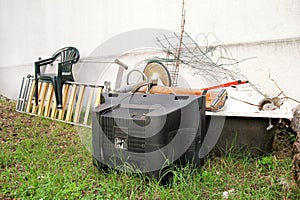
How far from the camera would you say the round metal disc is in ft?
9.39

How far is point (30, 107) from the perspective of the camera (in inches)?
206

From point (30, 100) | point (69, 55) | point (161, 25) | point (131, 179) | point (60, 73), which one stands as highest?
point (161, 25)

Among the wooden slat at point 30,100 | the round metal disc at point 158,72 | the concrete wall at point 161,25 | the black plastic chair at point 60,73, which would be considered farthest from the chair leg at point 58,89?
the round metal disc at point 158,72

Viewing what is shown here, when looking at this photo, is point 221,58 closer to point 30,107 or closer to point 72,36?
point 72,36

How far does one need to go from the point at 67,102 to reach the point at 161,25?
2.02m

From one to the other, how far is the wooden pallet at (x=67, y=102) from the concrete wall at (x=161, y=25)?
88 cm

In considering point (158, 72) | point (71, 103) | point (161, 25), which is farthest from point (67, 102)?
point (158, 72)

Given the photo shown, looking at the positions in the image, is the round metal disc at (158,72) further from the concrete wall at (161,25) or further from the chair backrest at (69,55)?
the chair backrest at (69,55)

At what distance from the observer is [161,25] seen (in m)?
3.97

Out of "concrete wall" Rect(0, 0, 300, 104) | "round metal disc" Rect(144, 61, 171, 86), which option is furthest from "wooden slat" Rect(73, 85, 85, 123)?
"round metal disc" Rect(144, 61, 171, 86)

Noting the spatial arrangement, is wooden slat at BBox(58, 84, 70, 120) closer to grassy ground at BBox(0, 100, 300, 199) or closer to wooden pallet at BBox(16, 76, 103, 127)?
A: wooden pallet at BBox(16, 76, 103, 127)

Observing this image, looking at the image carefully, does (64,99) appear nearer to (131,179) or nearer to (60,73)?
(60,73)

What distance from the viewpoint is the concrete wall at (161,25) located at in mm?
2967

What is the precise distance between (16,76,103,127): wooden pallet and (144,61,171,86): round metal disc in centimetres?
123
